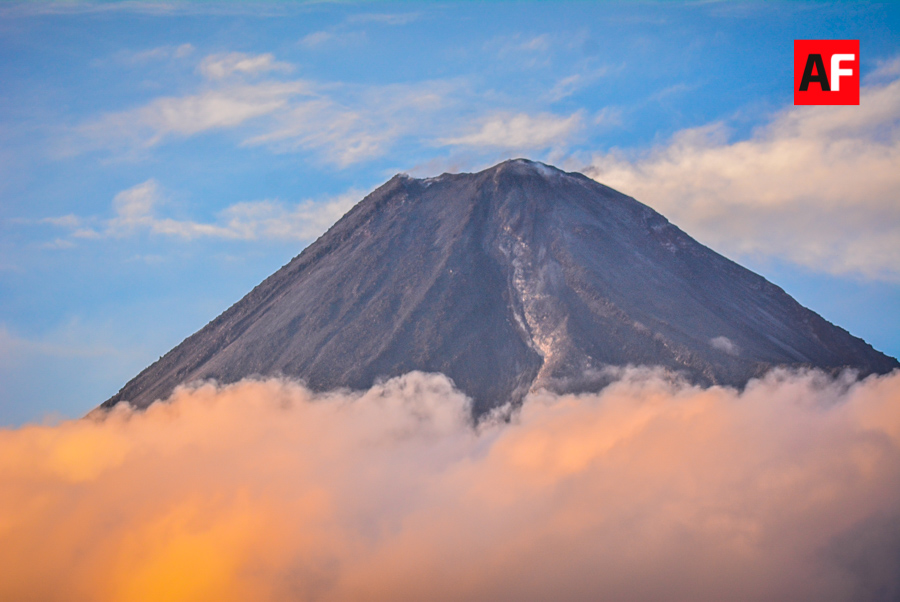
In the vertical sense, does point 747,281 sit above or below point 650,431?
above

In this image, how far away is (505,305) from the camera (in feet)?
377

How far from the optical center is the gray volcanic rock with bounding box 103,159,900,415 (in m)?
106

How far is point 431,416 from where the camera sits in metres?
107

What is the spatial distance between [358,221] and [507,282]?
1013 inches

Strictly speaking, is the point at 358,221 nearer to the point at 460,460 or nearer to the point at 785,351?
the point at 460,460

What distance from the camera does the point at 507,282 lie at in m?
118

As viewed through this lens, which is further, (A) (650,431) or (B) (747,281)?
(B) (747,281)

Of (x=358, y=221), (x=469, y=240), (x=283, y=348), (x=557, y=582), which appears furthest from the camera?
(x=358, y=221)

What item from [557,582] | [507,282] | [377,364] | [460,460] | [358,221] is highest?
[358,221]

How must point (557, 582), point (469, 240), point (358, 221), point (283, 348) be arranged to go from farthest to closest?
point (358, 221), point (469, 240), point (283, 348), point (557, 582)

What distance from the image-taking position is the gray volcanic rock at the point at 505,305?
106 meters

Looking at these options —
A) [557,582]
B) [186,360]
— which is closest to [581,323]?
[557,582]

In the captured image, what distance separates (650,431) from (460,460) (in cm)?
2113

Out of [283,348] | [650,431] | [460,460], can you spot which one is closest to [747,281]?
[650,431]
